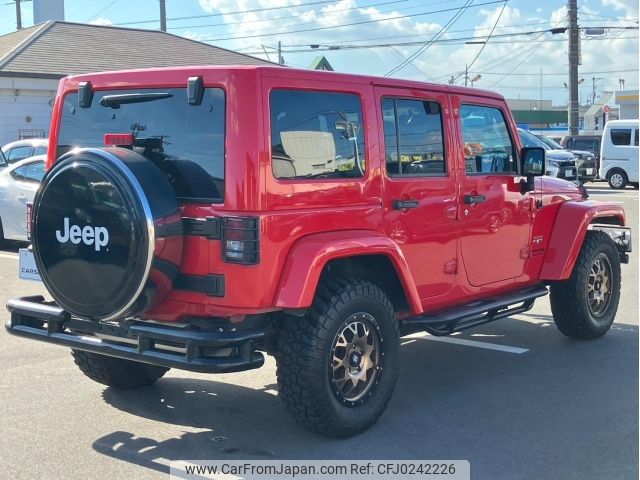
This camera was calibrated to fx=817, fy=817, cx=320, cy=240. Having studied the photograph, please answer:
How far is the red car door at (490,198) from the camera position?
19.4 ft

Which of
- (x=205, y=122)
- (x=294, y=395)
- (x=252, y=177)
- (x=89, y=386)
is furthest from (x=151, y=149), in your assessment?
(x=89, y=386)

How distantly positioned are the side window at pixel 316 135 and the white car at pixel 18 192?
7846mm

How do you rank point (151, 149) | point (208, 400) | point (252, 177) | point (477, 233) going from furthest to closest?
point (477, 233) → point (208, 400) → point (151, 149) → point (252, 177)

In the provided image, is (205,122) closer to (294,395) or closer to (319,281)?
(319,281)

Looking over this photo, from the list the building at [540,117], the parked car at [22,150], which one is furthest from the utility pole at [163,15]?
the building at [540,117]

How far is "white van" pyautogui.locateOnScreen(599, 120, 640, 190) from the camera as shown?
25.5 meters

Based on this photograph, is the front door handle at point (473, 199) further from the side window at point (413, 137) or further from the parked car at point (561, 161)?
the parked car at point (561, 161)

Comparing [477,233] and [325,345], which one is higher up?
[477,233]

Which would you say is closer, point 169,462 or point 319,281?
point 169,462

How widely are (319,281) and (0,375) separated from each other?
280 centimetres

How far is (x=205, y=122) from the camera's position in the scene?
4504 mm

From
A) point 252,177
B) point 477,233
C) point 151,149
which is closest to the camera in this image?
point 252,177

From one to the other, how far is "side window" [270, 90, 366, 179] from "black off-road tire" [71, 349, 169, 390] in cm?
194

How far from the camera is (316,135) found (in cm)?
479
